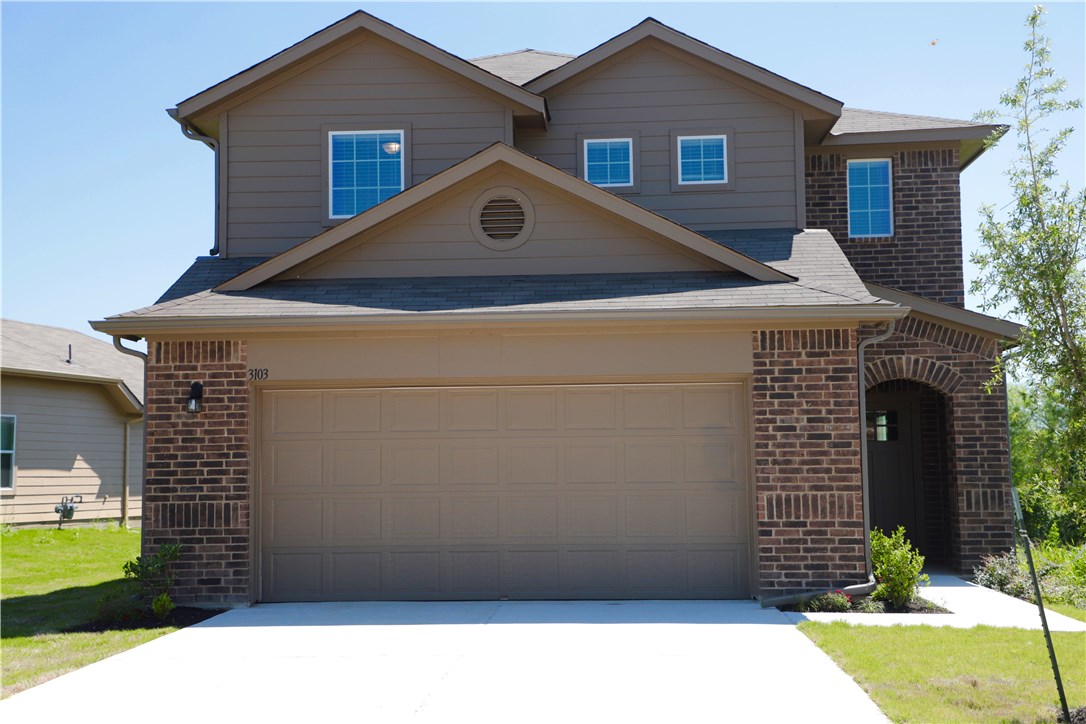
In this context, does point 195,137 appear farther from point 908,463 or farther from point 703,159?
point 908,463

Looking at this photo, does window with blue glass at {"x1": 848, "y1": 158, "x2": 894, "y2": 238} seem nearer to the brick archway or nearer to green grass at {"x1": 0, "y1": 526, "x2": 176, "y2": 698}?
the brick archway

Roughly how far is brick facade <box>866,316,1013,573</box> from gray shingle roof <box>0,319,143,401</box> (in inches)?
637

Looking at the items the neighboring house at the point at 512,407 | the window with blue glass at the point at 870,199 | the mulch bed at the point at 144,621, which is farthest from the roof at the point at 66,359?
the window with blue glass at the point at 870,199

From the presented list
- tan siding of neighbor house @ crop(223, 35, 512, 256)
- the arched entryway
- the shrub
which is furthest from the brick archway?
tan siding of neighbor house @ crop(223, 35, 512, 256)

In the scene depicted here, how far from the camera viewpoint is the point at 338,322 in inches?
418

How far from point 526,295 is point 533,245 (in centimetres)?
98

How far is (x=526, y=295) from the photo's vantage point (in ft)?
36.6

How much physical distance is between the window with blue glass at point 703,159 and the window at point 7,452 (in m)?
14.2

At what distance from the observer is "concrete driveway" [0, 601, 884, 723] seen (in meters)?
6.67

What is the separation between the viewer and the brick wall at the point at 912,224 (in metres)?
14.9

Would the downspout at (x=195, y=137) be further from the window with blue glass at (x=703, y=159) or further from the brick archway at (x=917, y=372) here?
the brick archway at (x=917, y=372)

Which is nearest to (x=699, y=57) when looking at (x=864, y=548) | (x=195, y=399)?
(x=864, y=548)

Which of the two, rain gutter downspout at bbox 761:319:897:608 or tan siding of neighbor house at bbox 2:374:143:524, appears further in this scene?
tan siding of neighbor house at bbox 2:374:143:524

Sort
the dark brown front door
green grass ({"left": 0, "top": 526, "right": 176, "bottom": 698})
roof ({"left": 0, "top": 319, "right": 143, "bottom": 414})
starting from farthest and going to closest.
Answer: roof ({"left": 0, "top": 319, "right": 143, "bottom": 414})
the dark brown front door
green grass ({"left": 0, "top": 526, "right": 176, "bottom": 698})
